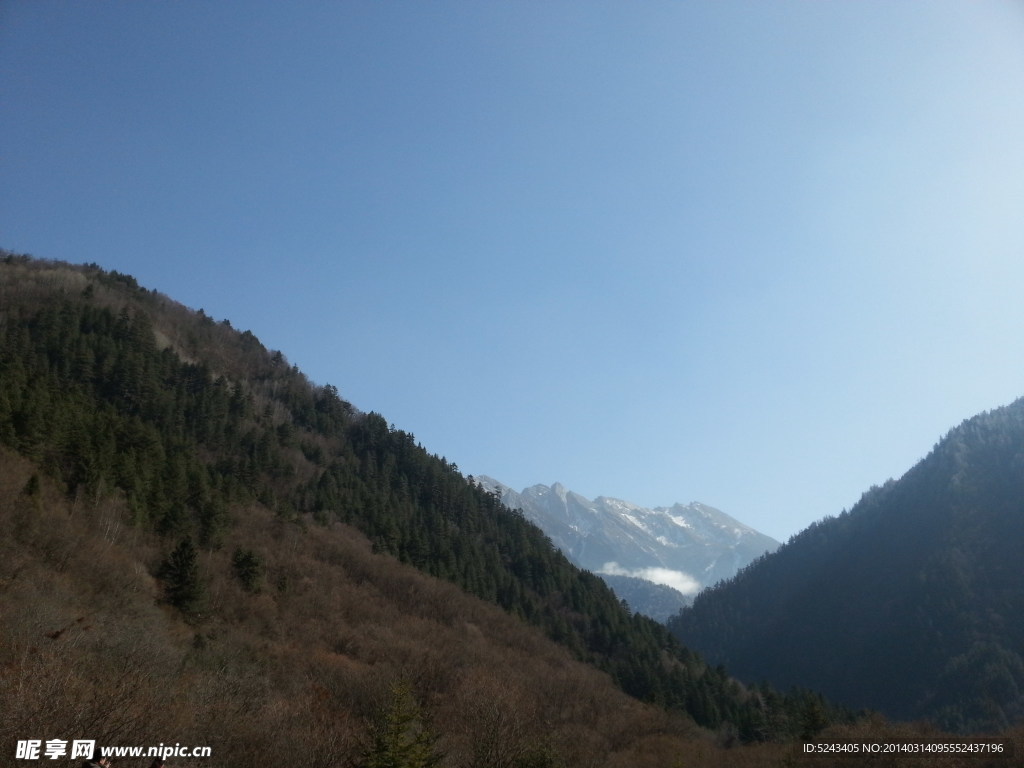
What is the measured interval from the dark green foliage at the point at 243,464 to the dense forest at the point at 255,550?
472 mm

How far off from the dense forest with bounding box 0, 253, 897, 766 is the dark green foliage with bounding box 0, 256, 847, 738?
18.6 inches

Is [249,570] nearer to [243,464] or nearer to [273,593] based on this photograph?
[273,593]

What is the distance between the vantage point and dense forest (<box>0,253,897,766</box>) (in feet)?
133

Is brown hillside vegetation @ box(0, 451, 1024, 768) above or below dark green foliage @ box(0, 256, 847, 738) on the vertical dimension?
below

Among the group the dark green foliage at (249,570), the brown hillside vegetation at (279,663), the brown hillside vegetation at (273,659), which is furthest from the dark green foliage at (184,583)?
the dark green foliage at (249,570)

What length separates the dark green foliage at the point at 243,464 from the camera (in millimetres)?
74812

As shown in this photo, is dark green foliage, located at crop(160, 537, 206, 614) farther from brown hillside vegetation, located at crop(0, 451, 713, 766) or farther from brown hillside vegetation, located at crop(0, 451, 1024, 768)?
brown hillside vegetation, located at crop(0, 451, 1024, 768)

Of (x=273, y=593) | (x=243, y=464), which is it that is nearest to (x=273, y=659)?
(x=273, y=593)

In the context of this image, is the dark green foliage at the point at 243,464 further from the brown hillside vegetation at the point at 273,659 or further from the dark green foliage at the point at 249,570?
the brown hillside vegetation at the point at 273,659

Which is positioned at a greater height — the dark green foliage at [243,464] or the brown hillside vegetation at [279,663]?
the dark green foliage at [243,464]

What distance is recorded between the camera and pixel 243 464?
118062 mm

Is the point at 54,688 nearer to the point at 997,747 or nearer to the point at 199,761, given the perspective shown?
the point at 199,761

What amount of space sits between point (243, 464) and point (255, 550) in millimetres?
36660

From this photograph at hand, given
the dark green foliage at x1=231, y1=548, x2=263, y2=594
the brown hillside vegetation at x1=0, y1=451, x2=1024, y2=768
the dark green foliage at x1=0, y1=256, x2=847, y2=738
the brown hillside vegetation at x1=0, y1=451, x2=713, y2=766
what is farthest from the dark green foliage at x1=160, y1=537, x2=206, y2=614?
the dark green foliage at x1=231, y1=548, x2=263, y2=594
